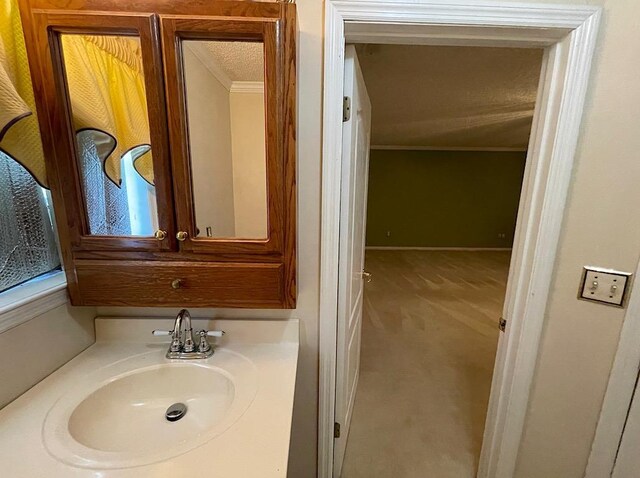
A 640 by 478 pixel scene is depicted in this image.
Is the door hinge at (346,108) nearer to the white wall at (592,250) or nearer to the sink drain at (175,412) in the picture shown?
the white wall at (592,250)

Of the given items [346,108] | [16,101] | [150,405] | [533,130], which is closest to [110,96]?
[16,101]

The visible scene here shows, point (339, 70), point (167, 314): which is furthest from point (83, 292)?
point (339, 70)

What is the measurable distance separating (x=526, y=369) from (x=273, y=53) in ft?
4.53

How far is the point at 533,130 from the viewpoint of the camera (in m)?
1.02

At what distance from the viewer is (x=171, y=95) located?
0.77m

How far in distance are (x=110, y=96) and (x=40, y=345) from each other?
0.75 m

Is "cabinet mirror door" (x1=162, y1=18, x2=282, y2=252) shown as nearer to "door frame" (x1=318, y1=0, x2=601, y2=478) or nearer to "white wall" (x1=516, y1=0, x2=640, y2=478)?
"door frame" (x1=318, y1=0, x2=601, y2=478)

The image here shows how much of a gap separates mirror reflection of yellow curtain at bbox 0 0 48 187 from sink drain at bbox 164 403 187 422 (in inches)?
31.1

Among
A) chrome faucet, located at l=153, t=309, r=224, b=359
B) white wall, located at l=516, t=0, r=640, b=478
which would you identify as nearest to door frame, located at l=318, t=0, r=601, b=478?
white wall, located at l=516, t=0, r=640, b=478

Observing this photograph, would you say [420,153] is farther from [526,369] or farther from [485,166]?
[526,369]

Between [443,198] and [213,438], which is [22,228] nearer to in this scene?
[213,438]

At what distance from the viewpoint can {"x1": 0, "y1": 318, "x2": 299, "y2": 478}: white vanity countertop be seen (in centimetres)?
57

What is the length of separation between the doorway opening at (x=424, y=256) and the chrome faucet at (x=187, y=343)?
20.4 inches

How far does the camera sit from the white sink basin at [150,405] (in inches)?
27.0
